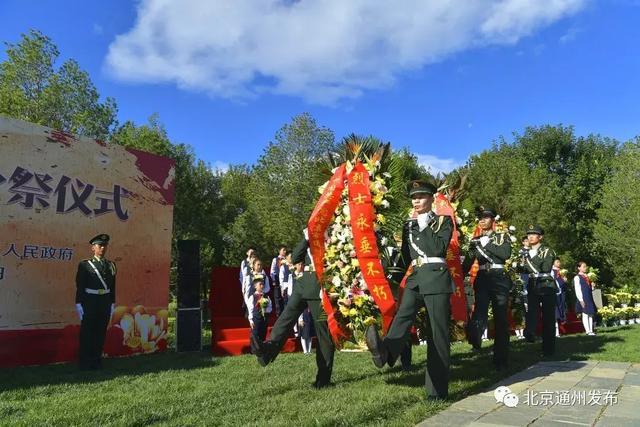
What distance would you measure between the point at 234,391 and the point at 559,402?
10.4ft

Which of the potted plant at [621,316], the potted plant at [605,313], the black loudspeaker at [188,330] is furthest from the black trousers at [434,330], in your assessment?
the potted plant at [621,316]

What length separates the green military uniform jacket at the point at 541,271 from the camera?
9.09 meters

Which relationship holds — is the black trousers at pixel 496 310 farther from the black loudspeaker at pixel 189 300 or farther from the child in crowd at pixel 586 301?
the child in crowd at pixel 586 301

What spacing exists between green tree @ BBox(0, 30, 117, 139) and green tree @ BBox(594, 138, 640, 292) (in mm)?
21490

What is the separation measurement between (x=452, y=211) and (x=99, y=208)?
5.62m

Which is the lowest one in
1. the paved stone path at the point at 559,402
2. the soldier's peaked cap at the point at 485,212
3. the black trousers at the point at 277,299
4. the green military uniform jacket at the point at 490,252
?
the paved stone path at the point at 559,402

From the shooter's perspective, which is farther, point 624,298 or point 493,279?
point 624,298

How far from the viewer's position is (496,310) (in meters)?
7.30

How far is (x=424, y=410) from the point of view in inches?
186

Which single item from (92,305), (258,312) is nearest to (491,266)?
(258,312)

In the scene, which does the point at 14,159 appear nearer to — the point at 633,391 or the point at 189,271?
the point at 189,271

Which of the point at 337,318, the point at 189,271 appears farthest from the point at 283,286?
the point at 337,318

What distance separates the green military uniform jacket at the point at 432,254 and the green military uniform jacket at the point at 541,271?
14.6ft

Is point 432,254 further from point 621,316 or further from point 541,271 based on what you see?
point 621,316
